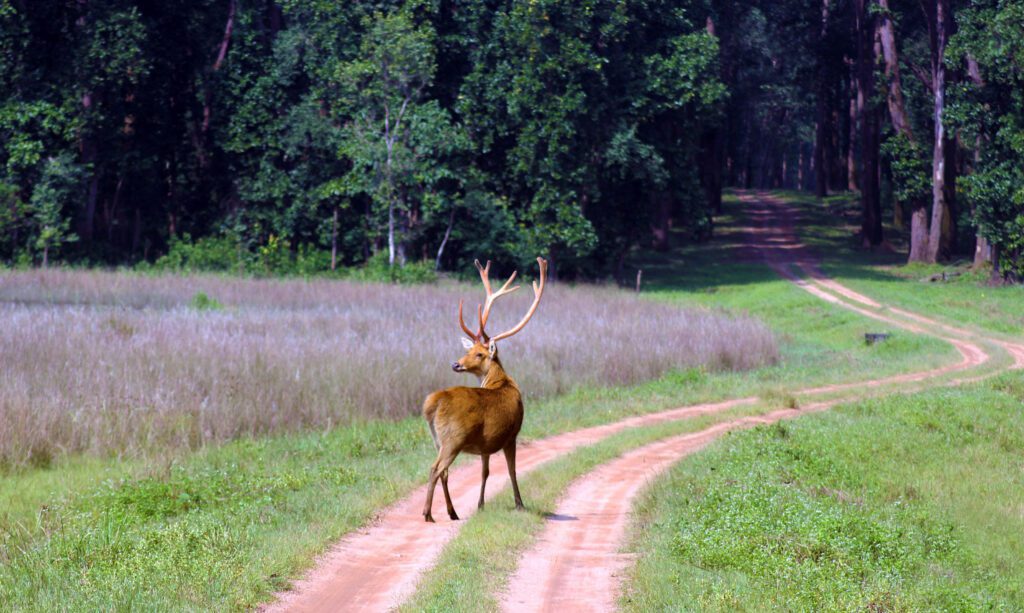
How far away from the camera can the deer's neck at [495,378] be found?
10297mm

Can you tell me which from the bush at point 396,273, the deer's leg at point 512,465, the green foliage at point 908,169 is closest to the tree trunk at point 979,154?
the green foliage at point 908,169

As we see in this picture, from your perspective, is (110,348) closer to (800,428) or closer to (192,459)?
(192,459)

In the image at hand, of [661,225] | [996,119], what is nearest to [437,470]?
[996,119]

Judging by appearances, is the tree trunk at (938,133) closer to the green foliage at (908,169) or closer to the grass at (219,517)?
the green foliage at (908,169)

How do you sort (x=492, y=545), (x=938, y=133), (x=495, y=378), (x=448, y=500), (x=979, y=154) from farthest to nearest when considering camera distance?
(x=938, y=133) < (x=979, y=154) < (x=495, y=378) < (x=448, y=500) < (x=492, y=545)

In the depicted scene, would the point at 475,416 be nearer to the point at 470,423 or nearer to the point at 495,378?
the point at 470,423

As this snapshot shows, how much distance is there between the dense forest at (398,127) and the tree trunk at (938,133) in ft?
0.38

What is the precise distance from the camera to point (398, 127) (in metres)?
37.3

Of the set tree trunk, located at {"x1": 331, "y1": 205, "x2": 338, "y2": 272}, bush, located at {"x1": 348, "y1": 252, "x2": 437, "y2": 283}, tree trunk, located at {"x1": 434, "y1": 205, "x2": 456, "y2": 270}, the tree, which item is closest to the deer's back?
bush, located at {"x1": 348, "y1": 252, "x2": 437, "y2": 283}

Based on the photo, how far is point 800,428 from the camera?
14867 millimetres

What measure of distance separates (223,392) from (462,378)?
14.1 ft

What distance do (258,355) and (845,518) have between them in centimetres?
961

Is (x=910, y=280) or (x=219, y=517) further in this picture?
(x=910, y=280)

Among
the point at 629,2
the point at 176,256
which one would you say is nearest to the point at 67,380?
the point at 176,256
